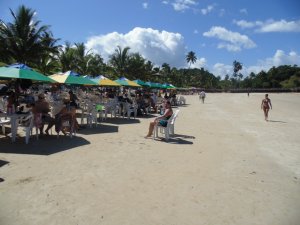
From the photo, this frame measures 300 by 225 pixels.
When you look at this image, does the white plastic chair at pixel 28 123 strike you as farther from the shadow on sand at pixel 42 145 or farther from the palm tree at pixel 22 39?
the palm tree at pixel 22 39

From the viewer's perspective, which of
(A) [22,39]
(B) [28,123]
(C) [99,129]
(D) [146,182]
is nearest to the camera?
(D) [146,182]

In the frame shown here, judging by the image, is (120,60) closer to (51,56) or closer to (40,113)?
(51,56)

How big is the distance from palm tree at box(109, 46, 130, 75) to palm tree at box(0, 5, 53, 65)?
18.1 m

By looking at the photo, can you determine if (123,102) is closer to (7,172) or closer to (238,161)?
(238,161)

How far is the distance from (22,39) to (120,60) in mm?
19784

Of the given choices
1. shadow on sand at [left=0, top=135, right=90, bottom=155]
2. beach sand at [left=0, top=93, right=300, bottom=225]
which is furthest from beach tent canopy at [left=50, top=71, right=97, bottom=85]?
beach sand at [left=0, top=93, right=300, bottom=225]

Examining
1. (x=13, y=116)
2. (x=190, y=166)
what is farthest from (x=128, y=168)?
(x=13, y=116)

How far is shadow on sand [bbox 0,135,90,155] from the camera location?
6.95 m

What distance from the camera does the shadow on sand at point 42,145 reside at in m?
6.95

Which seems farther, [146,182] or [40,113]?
[40,113]

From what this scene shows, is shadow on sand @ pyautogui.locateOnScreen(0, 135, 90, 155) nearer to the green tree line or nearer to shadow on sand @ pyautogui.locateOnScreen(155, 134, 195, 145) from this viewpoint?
shadow on sand @ pyautogui.locateOnScreen(155, 134, 195, 145)

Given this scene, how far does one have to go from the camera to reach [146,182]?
17.0 ft

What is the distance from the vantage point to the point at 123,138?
9156 millimetres

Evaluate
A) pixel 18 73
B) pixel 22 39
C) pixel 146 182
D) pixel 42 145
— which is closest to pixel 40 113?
pixel 42 145
